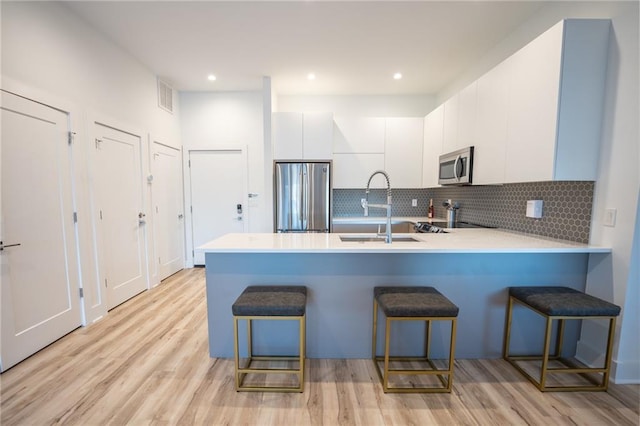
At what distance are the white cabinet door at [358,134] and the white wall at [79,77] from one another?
8.47 feet

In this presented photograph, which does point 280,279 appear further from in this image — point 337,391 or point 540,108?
point 540,108

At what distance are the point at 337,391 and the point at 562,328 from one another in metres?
1.73

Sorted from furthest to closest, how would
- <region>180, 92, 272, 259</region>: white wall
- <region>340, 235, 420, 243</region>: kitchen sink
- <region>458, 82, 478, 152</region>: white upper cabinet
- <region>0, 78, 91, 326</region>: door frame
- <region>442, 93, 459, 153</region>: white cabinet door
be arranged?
<region>180, 92, 272, 259</region>: white wall, <region>442, 93, 459, 153</region>: white cabinet door, <region>458, 82, 478, 152</region>: white upper cabinet, <region>0, 78, 91, 326</region>: door frame, <region>340, 235, 420, 243</region>: kitchen sink

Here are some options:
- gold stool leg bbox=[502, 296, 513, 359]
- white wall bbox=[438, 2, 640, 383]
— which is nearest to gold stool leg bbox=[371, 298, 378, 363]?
gold stool leg bbox=[502, 296, 513, 359]

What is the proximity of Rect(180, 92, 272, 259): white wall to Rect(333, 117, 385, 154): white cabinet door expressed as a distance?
1233mm

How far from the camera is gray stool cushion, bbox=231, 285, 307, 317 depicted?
5.36 ft

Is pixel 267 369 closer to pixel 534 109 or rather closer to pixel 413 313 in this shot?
pixel 413 313

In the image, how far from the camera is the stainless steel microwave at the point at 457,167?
8.66 ft

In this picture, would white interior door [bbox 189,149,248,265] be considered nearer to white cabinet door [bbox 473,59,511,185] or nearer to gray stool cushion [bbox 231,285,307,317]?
gray stool cushion [bbox 231,285,307,317]

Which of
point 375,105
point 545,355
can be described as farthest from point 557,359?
point 375,105

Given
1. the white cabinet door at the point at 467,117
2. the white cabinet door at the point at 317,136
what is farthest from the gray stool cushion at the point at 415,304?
the white cabinet door at the point at 317,136

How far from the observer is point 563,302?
1.69 m

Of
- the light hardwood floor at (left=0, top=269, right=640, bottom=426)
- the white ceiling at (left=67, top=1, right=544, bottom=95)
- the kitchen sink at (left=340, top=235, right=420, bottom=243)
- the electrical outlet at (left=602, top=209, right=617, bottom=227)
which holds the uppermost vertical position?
the white ceiling at (left=67, top=1, right=544, bottom=95)

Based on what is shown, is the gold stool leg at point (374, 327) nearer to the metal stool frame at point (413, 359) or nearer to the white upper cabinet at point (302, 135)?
the metal stool frame at point (413, 359)
